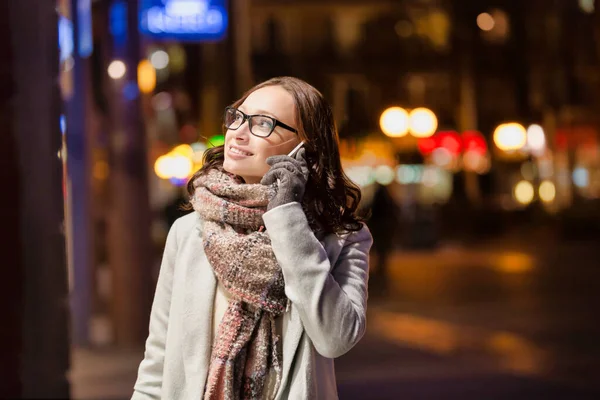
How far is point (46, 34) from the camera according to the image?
2086 millimetres

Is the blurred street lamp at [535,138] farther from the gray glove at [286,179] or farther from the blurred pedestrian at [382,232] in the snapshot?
the gray glove at [286,179]

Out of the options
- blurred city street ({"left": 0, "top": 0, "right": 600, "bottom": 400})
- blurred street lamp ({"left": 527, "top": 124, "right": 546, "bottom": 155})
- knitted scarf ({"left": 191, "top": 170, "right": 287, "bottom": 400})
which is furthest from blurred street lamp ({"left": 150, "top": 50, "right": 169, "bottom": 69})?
knitted scarf ({"left": 191, "top": 170, "right": 287, "bottom": 400})

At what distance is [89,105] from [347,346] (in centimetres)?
937

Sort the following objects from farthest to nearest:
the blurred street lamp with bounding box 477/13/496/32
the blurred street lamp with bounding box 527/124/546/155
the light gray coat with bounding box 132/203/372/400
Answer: the blurred street lamp with bounding box 477/13/496/32, the blurred street lamp with bounding box 527/124/546/155, the light gray coat with bounding box 132/203/372/400

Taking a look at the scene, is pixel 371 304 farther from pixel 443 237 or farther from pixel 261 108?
pixel 443 237

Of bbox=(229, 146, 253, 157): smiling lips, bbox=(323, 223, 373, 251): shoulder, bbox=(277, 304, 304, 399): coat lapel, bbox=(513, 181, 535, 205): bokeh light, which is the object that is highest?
bbox=(229, 146, 253, 157): smiling lips

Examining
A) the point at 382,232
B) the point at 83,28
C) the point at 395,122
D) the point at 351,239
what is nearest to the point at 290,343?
the point at 351,239

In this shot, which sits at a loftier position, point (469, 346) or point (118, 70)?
point (118, 70)

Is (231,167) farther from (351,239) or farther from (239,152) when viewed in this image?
(351,239)

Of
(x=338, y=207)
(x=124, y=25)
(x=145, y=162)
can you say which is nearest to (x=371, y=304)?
(x=145, y=162)

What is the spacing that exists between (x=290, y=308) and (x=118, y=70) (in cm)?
814

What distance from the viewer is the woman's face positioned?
8.63 feet

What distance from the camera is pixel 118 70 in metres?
10.3

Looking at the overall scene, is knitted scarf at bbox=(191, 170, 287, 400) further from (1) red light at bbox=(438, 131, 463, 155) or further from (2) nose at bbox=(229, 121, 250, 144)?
(1) red light at bbox=(438, 131, 463, 155)
